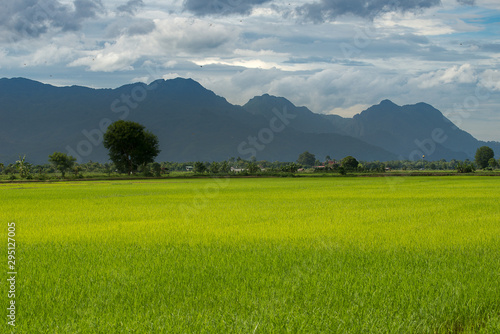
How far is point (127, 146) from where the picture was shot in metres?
103

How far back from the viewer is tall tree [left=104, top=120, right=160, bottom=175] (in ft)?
332

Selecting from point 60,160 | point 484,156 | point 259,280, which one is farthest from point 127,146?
point 484,156

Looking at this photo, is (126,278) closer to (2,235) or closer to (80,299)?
(80,299)

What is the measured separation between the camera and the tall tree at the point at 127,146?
10131 cm

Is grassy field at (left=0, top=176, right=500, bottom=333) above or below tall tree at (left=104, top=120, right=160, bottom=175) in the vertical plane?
below

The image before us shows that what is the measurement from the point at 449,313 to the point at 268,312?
8.87 feet

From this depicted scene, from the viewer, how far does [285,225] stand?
16062 millimetres

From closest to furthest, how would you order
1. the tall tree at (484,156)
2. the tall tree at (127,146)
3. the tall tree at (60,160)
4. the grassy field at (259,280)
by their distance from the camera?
1. the grassy field at (259,280)
2. the tall tree at (60,160)
3. the tall tree at (127,146)
4. the tall tree at (484,156)

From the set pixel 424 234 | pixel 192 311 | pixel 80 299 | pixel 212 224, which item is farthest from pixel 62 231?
pixel 424 234

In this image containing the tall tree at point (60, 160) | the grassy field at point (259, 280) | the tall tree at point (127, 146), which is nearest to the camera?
the grassy field at point (259, 280)

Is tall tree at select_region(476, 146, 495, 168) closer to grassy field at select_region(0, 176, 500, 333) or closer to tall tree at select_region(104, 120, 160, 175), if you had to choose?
tall tree at select_region(104, 120, 160, 175)

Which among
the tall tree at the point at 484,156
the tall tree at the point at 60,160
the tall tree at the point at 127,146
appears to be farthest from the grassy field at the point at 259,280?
the tall tree at the point at 484,156

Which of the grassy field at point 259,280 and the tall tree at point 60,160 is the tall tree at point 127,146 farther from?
the grassy field at point 259,280

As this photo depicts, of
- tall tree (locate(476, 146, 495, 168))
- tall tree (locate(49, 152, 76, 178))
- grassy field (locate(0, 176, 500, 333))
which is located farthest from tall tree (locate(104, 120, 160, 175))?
tall tree (locate(476, 146, 495, 168))
